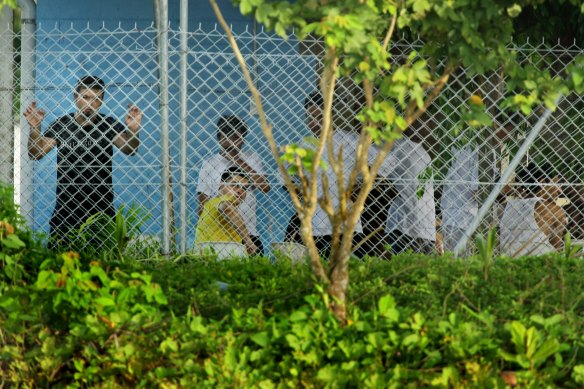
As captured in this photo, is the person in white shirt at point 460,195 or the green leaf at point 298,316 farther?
the person in white shirt at point 460,195

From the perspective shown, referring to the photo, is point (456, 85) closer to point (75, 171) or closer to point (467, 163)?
point (467, 163)

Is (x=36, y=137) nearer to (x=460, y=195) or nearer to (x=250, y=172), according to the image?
(x=250, y=172)

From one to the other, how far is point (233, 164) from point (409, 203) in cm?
130

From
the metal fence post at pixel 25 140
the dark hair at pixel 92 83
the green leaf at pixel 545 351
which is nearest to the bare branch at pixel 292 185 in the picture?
the green leaf at pixel 545 351

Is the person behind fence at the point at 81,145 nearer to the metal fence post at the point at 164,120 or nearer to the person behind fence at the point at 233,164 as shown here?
the person behind fence at the point at 233,164

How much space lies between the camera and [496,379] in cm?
358

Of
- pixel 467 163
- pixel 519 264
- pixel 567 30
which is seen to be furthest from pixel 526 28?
pixel 519 264

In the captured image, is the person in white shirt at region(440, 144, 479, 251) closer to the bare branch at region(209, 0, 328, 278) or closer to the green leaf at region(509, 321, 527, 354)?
the bare branch at region(209, 0, 328, 278)

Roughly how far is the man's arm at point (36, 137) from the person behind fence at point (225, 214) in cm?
118

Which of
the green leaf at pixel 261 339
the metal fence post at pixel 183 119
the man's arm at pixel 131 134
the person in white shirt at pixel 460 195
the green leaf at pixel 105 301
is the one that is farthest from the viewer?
the person in white shirt at pixel 460 195

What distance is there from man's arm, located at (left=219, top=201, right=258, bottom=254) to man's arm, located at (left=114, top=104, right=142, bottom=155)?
737 mm

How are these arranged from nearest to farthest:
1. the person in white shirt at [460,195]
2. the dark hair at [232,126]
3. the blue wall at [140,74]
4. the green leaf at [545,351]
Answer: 1. the green leaf at [545,351]
2. the dark hair at [232,126]
3. the person in white shirt at [460,195]
4. the blue wall at [140,74]

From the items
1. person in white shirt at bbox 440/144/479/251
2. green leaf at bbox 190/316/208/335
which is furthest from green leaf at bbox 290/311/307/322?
person in white shirt at bbox 440/144/479/251

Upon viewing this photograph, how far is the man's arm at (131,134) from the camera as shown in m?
7.28
